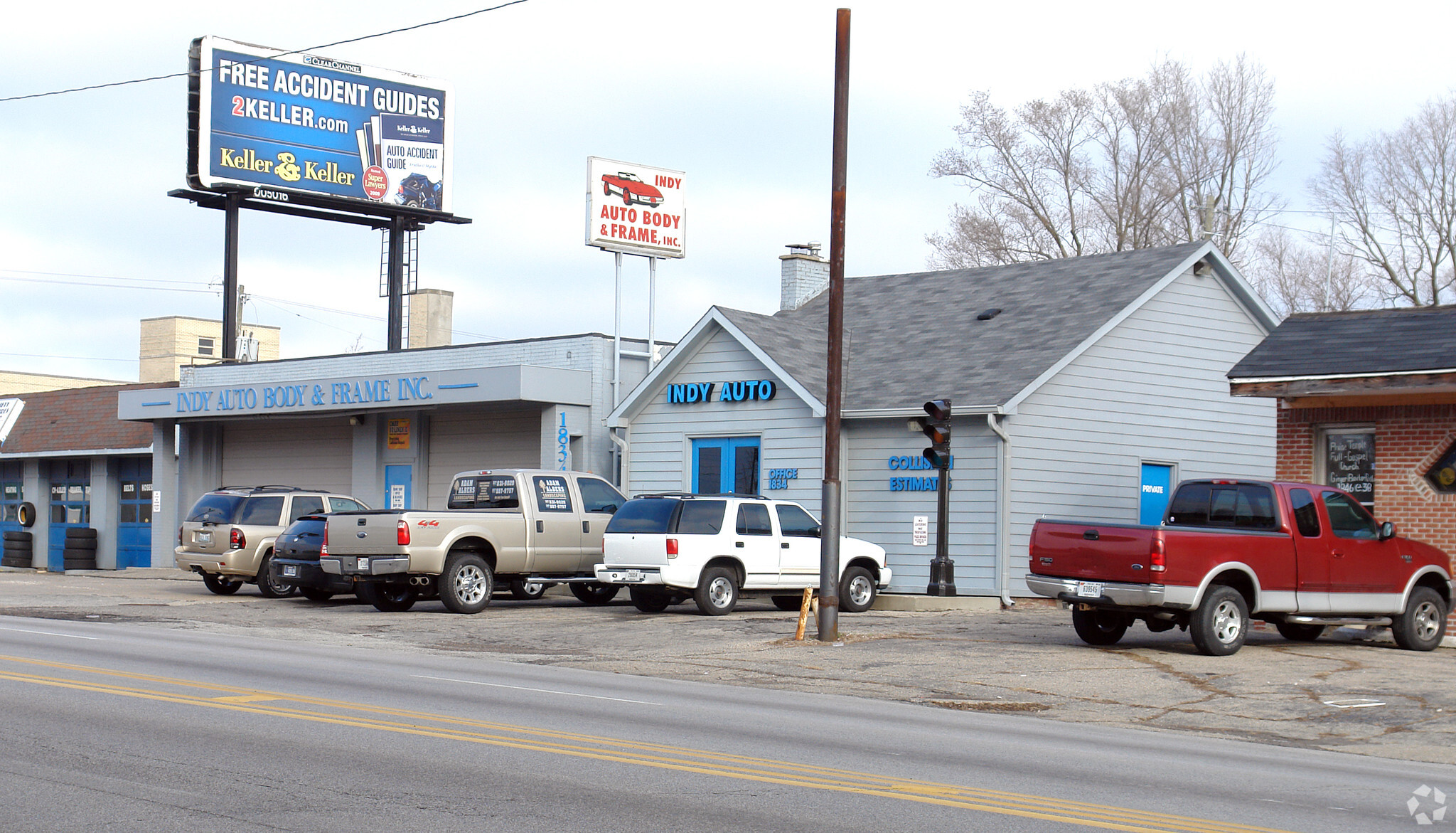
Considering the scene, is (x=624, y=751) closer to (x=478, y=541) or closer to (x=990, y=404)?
(x=478, y=541)

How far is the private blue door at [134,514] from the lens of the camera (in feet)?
131

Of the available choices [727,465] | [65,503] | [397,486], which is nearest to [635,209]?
[727,465]

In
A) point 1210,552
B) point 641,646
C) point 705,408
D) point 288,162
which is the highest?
point 288,162

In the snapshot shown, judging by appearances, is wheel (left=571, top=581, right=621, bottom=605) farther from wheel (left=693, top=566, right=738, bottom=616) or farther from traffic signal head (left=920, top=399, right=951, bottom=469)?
traffic signal head (left=920, top=399, right=951, bottom=469)

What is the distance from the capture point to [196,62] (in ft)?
124

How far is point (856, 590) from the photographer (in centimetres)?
2277

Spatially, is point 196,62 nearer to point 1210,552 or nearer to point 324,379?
point 324,379

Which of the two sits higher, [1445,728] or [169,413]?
[169,413]

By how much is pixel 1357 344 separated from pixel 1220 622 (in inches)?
188

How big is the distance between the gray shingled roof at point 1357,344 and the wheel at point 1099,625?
385 centimetres

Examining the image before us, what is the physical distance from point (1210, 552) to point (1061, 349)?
9015 mm

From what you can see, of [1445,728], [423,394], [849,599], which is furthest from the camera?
[423,394]

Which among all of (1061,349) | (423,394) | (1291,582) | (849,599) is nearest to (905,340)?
(1061,349)

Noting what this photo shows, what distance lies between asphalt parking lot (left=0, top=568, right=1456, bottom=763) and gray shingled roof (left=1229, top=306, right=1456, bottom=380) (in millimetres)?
A: 3315
